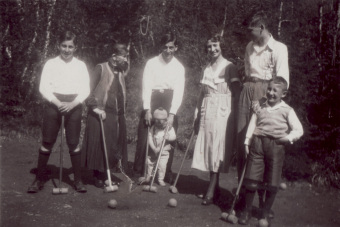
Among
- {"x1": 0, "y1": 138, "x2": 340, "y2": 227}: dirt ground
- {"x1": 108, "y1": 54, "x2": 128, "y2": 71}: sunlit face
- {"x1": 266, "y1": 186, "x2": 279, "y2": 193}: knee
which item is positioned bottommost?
{"x1": 0, "y1": 138, "x2": 340, "y2": 227}: dirt ground

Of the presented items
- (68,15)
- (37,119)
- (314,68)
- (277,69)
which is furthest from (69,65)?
(68,15)

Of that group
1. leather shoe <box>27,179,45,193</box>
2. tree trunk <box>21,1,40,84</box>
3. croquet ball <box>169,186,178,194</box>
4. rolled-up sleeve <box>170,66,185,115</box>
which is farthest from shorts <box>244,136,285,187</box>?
tree trunk <box>21,1,40,84</box>

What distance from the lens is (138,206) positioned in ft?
17.1

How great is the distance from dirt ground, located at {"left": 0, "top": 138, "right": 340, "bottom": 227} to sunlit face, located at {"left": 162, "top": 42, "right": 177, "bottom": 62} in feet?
5.72

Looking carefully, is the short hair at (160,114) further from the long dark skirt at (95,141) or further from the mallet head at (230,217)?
the mallet head at (230,217)

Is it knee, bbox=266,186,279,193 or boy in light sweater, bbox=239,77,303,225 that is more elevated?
boy in light sweater, bbox=239,77,303,225

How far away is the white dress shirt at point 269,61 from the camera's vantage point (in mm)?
4785

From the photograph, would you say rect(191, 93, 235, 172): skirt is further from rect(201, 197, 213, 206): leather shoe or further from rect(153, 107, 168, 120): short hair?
rect(153, 107, 168, 120): short hair

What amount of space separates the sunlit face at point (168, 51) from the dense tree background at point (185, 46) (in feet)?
1.83

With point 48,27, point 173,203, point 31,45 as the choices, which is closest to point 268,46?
point 173,203

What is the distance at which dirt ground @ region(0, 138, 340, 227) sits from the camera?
4.66 metres

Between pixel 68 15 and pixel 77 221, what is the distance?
8.40 metres

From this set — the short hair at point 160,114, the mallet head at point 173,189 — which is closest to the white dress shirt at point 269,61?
the short hair at point 160,114

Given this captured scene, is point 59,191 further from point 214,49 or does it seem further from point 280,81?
point 280,81
